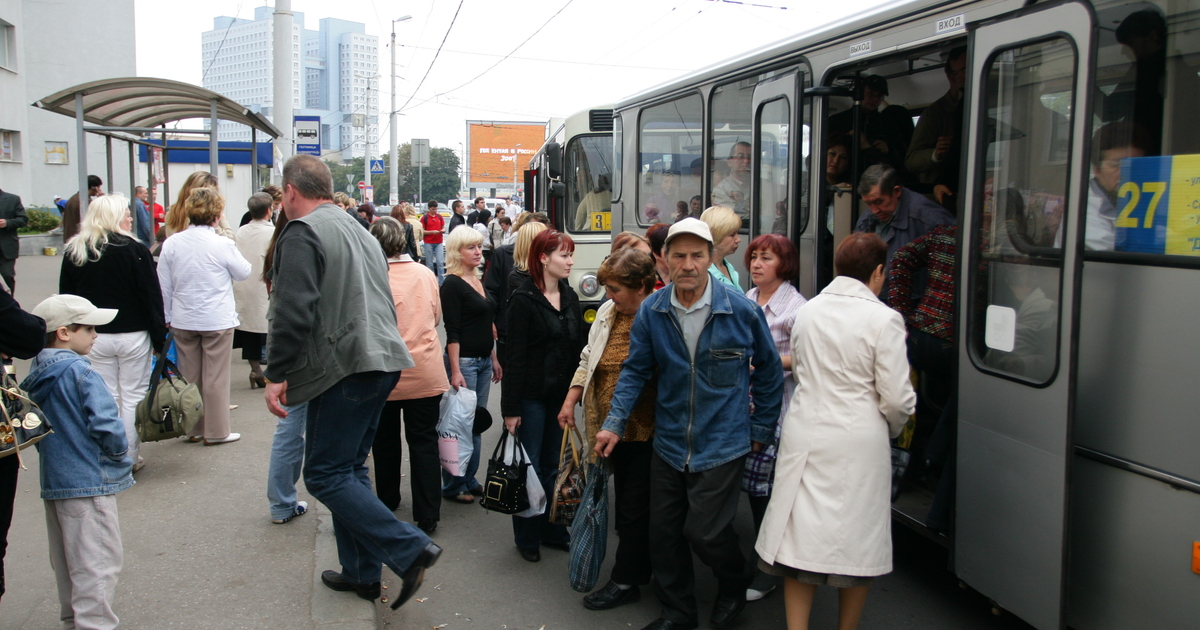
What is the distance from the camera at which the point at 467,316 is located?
217 inches

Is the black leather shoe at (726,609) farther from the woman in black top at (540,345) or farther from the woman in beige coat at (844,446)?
the woman in black top at (540,345)

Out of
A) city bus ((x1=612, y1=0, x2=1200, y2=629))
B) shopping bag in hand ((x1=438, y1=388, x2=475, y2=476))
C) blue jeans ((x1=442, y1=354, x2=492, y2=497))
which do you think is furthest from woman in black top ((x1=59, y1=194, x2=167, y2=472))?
city bus ((x1=612, y1=0, x2=1200, y2=629))

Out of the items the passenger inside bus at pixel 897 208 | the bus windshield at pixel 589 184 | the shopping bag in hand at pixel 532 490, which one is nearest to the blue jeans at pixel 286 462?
the shopping bag in hand at pixel 532 490

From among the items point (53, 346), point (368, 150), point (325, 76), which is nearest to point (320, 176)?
point (53, 346)

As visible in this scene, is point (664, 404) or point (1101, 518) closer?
point (1101, 518)

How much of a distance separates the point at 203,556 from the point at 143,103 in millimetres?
6137

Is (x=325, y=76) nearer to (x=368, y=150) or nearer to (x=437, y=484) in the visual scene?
(x=368, y=150)

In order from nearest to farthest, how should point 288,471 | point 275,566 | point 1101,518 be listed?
point 1101,518 < point 275,566 < point 288,471

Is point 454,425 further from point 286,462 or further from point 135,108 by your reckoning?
point 135,108

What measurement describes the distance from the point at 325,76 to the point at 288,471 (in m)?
79.2

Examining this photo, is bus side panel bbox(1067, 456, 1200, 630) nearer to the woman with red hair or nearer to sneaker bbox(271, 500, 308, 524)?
the woman with red hair

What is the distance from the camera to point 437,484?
527cm

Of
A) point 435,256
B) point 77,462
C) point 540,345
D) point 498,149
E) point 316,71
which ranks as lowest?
point 77,462

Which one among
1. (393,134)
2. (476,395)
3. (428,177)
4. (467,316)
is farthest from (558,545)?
(428,177)
